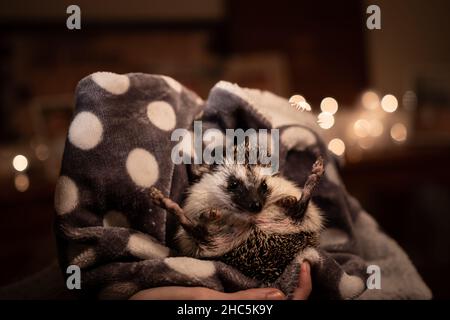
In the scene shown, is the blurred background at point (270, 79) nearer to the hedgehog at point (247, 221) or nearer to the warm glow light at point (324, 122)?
the warm glow light at point (324, 122)

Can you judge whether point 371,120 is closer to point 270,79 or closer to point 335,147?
point 270,79

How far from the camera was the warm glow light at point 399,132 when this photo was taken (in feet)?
7.32

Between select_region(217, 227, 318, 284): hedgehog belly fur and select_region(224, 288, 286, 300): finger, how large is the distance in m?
0.03

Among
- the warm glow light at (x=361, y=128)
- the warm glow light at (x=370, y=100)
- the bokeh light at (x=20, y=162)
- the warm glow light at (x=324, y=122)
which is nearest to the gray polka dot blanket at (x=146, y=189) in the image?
the warm glow light at (x=324, y=122)

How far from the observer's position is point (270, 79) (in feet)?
6.70

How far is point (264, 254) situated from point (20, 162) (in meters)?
1.46

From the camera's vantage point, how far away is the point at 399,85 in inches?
78.9

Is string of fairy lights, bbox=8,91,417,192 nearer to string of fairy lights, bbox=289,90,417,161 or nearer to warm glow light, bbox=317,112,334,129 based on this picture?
string of fairy lights, bbox=289,90,417,161

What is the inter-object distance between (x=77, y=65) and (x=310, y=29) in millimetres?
1131

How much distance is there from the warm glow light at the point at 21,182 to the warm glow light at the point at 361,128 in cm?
138

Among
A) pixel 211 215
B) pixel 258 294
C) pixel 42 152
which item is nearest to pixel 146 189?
pixel 211 215

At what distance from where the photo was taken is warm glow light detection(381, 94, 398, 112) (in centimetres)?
207
